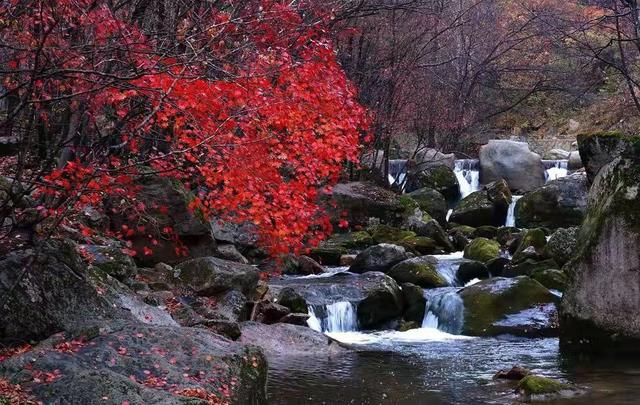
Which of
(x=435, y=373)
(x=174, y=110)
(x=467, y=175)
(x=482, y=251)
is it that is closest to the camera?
(x=174, y=110)

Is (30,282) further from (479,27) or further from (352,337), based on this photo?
(479,27)

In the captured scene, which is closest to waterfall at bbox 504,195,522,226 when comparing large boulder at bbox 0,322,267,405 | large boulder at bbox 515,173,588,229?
large boulder at bbox 515,173,588,229

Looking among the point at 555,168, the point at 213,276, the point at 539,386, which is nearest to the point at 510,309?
the point at 539,386

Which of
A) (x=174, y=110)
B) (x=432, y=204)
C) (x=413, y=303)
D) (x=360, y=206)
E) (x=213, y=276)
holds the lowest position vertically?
(x=413, y=303)

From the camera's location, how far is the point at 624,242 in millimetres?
9711

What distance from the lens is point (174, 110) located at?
23.9 ft

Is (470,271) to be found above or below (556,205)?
below

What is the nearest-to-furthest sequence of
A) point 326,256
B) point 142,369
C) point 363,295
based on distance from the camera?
point 142,369
point 363,295
point 326,256

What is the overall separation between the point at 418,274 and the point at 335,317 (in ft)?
8.23

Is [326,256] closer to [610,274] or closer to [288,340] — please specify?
[288,340]

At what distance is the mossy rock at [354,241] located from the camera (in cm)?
1870

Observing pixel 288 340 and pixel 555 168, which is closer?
pixel 288 340

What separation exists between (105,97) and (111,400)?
3948 mm

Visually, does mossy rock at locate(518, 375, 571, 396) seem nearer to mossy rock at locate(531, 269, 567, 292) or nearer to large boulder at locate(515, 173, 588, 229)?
mossy rock at locate(531, 269, 567, 292)
